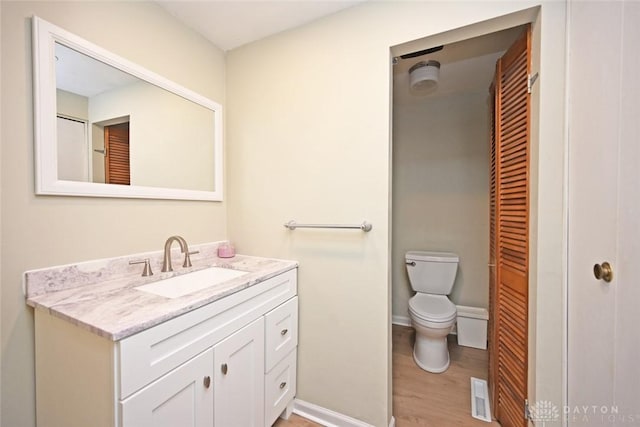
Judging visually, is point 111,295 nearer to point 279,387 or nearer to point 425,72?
point 279,387

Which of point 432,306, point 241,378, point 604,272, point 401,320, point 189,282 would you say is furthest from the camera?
point 401,320

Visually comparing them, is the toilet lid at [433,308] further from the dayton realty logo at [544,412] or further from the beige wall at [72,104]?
the beige wall at [72,104]

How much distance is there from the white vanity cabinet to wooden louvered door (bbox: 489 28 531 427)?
3.94ft

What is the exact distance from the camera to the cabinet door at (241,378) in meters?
0.97

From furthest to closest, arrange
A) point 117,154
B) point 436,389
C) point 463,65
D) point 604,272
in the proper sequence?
1. point 463,65
2. point 436,389
3. point 117,154
4. point 604,272

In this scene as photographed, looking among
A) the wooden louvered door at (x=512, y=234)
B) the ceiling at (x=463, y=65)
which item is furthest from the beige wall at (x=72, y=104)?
the wooden louvered door at (x=512, y=234)

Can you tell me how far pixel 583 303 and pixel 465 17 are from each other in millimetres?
1257

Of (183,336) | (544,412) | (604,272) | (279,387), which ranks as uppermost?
(604,272)

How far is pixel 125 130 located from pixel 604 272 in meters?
1.99

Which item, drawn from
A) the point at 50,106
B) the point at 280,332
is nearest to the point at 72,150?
the point at 50,106

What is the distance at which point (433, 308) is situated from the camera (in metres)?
1.92

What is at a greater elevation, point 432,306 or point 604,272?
point 604,272

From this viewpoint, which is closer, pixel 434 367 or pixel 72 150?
pixel 72 150

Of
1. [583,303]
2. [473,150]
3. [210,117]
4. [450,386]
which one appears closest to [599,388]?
[583,303]
